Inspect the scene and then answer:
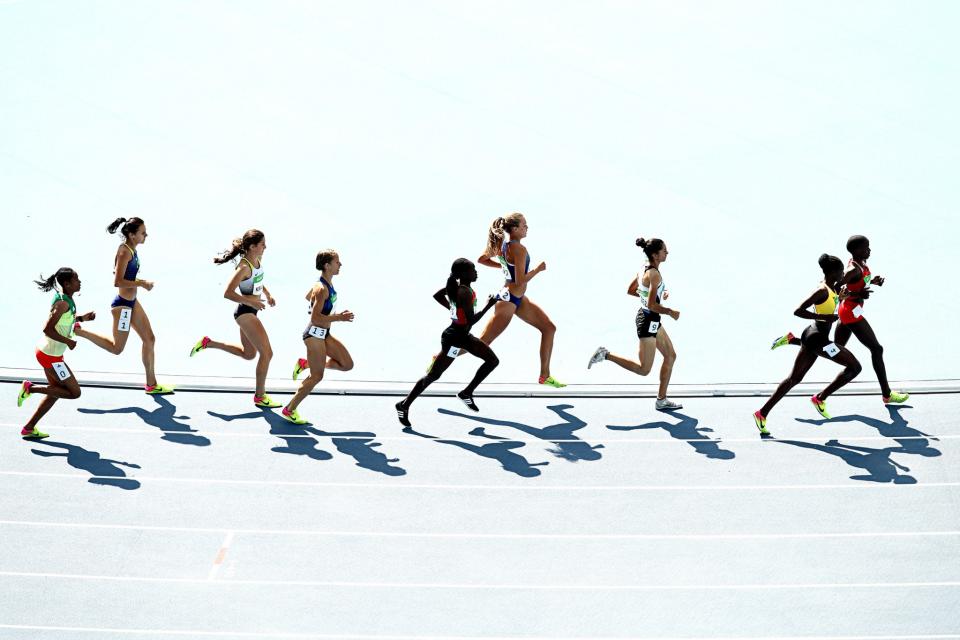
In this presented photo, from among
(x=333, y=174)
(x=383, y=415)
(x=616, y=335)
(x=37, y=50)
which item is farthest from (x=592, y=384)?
(x=37, y=50)

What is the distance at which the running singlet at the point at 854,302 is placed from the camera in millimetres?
11578

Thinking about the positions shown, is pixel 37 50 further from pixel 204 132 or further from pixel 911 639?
pixel 911 639

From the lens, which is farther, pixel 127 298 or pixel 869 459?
pixel 127 298

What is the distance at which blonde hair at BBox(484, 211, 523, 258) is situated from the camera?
467 inches

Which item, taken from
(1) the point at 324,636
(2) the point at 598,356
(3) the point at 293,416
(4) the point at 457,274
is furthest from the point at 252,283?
(1) the point at 324,636

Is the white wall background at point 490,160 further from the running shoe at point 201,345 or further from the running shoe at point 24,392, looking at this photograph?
the running shoe at point 24,392

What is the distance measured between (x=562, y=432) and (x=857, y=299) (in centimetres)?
291

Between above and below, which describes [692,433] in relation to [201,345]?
above

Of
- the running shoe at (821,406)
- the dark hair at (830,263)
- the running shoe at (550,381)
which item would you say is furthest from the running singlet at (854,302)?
the running shoe at (550,381)

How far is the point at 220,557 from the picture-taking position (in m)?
9.32

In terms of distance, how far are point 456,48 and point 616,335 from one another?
27.5 feet

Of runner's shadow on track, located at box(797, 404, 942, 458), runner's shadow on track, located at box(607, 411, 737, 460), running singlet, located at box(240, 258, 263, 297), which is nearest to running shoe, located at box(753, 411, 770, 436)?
runner's shadow on track, located at box(607, 411, 737, 460)

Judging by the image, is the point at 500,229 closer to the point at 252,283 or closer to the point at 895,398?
the point at 252,283

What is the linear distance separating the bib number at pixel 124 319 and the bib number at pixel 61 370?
0.97m
